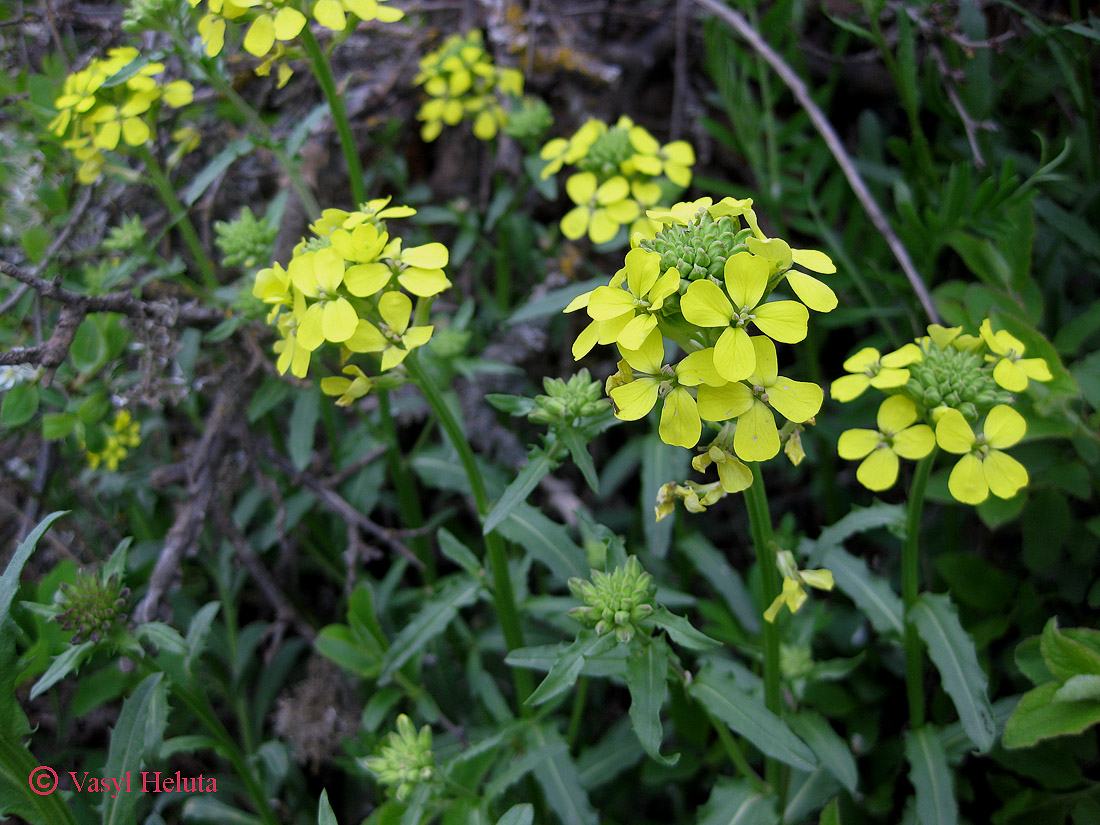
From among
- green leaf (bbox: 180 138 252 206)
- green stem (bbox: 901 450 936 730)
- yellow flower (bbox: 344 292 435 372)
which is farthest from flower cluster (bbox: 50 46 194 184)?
green stem (bbox: 901 450 936 730)

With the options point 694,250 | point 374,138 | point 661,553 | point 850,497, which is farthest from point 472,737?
point 374,138

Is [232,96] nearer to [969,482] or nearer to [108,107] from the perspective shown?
[108,107]

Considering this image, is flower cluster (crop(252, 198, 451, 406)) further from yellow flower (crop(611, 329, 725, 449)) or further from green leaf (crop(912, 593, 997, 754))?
green leaf (crop(912, 593, 997, 754))

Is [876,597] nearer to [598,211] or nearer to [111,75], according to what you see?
[598,211]

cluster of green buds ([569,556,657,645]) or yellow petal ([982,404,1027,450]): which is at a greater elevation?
yellow petal ([982,404,1027,450])

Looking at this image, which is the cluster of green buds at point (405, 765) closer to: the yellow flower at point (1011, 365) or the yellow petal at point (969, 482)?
the yellow petal at point (969, 482)

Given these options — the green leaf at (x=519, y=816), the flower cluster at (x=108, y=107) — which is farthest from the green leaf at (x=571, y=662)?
the flower cluster at (x=108, y=107)
